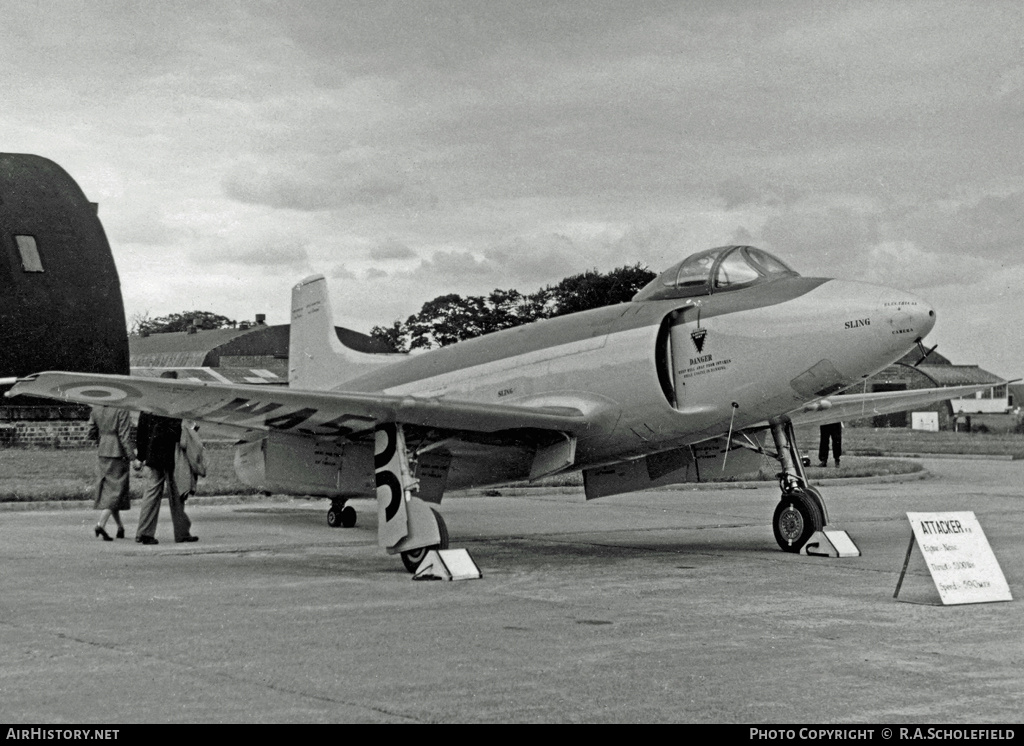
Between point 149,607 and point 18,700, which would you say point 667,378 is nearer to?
point 149,607

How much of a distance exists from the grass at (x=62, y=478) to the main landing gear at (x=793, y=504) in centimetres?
878

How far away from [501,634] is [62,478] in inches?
681

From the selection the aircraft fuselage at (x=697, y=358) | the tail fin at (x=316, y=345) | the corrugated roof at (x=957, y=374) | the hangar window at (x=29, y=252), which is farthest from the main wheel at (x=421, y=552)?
the corrugated roof at (x=957, y=374)

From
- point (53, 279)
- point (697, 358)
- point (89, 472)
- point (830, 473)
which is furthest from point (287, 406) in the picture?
point (53, 279)

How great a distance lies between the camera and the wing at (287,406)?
33.4 feet

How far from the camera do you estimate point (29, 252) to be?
39.4 metres

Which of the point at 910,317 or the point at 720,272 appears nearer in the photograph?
the point at 910,317

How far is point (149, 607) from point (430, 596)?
2065mm

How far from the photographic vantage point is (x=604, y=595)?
917cm

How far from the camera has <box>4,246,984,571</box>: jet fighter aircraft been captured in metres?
10.6

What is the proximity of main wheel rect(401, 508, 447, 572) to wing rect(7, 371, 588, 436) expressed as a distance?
970mm

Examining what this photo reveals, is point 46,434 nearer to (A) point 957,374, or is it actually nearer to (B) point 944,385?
(B) point 944,385

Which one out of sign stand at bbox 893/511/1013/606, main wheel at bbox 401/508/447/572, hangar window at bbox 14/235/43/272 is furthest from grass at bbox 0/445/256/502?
sign stand at bbox 893/511/1013/606
